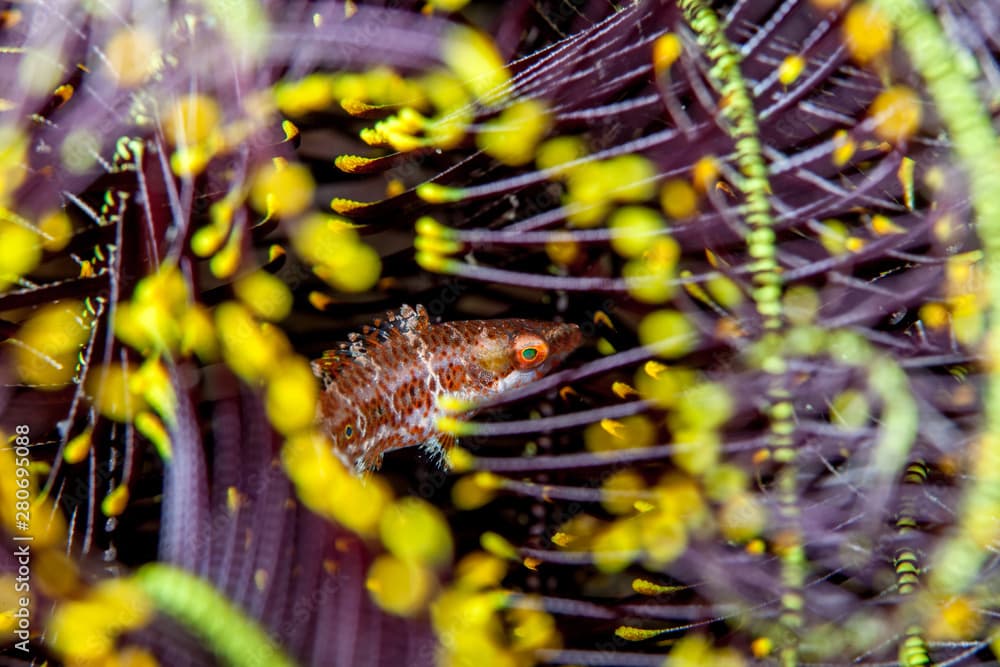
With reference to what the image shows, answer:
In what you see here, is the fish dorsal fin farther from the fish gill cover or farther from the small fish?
the fish gill cover

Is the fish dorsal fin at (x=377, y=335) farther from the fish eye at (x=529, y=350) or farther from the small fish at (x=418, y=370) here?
the fish eye at (x=529, y=350)

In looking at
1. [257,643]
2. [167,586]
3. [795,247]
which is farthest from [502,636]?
[795,247]

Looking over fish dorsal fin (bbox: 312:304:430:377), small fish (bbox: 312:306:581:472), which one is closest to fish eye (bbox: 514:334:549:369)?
small fish (bbox: 312:306:581:472)

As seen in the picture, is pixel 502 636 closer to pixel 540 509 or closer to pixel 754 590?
pixel 540 509

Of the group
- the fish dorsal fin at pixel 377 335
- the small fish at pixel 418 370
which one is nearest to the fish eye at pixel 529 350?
the small fish at pixel 418 370

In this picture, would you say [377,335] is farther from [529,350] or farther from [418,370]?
[529,350]

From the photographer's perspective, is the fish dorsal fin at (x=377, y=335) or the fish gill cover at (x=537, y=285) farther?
the fish dorsal fin at (x=377, y=335)
